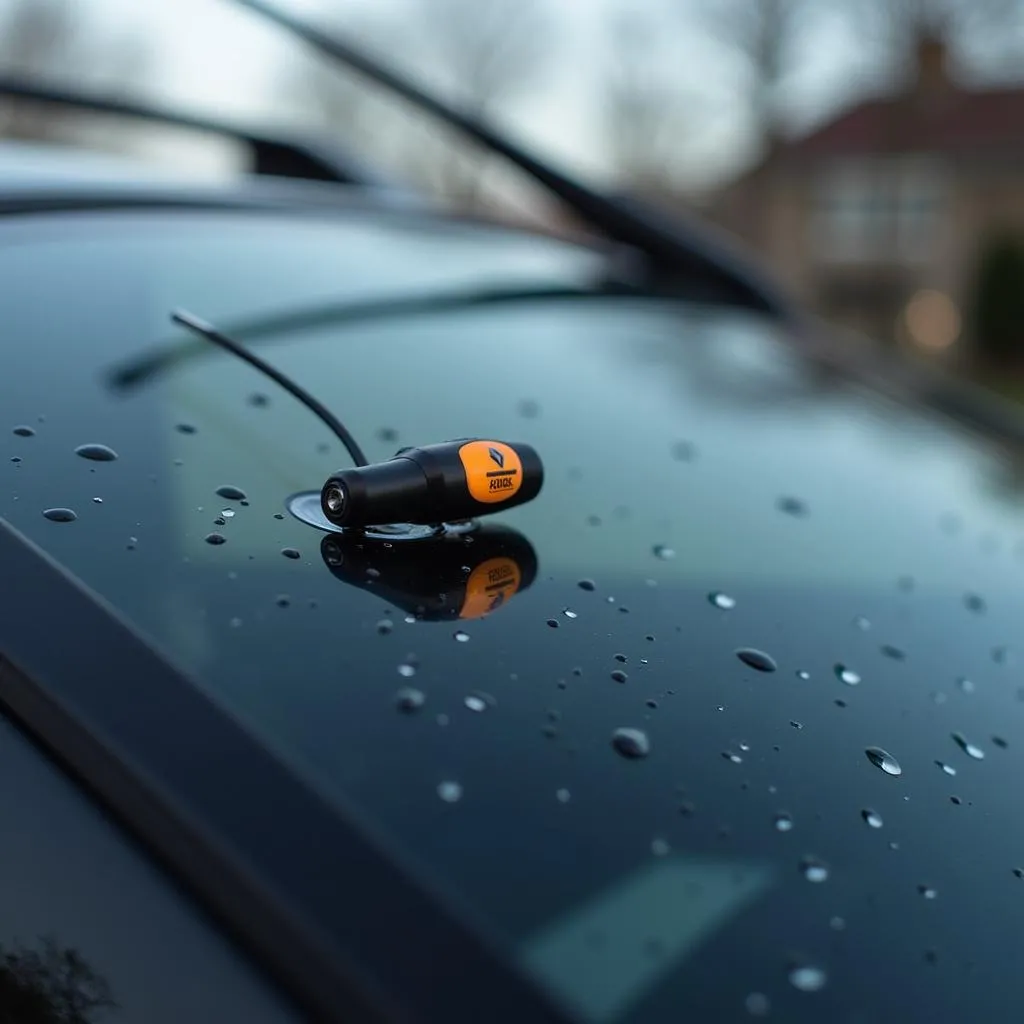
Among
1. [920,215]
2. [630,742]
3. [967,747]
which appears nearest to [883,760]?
[967,747]

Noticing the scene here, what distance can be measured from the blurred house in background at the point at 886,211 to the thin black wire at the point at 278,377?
76.2 ft

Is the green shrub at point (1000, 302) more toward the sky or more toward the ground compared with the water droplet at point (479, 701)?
more toward the ground

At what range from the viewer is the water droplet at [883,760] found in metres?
0.88

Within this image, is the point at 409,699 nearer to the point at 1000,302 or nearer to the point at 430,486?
the point at 430,486

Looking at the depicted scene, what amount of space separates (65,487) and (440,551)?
29 centimetres

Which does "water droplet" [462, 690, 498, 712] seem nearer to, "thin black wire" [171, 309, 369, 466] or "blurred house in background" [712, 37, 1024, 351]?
"thin black wire" [171, 309, 369, 466]

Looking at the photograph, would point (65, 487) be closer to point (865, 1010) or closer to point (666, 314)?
point (865, 1010)

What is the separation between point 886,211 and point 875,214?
0.50 m

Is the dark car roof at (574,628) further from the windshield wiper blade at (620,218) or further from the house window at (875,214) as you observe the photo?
the house window at (875,214)

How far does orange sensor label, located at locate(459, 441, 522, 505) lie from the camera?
3.10 feet

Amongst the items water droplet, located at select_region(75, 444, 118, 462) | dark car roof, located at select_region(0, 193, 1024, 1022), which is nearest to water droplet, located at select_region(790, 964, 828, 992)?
dark car roof, located at select_region(0, 193, 1024, 1022)

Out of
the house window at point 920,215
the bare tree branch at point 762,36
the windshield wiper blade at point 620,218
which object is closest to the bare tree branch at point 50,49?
the windshield wiper blade at point 620,218

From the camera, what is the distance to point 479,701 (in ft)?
2.62

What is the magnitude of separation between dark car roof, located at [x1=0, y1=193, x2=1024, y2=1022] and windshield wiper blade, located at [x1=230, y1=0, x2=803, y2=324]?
23.4 inches
